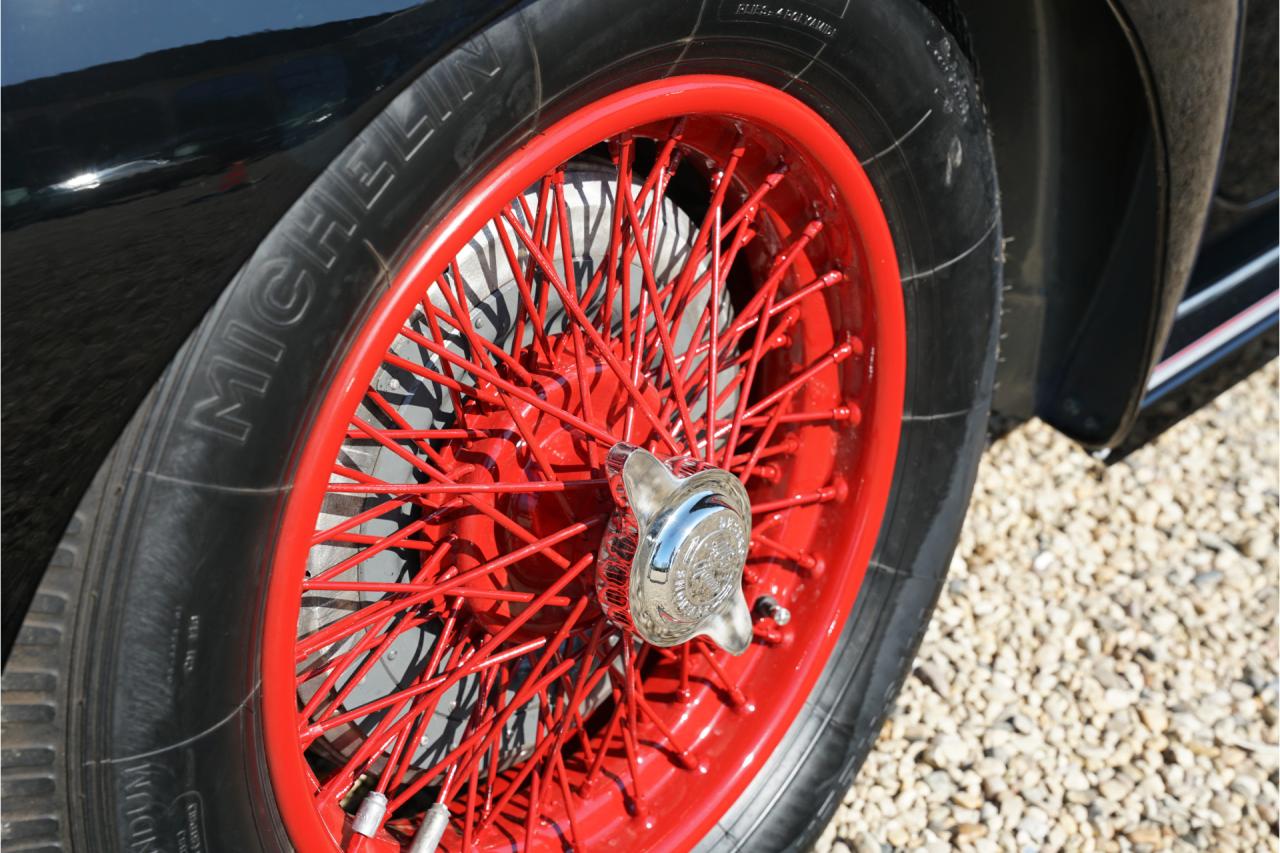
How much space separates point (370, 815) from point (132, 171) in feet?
2.63

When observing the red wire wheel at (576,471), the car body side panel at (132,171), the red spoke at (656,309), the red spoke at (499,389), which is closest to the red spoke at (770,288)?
the red wire wheel at (576,471)

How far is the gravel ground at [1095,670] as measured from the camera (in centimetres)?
211

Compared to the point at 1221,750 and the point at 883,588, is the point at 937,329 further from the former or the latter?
the point at 1221,750

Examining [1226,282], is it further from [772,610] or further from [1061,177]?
[772,610]

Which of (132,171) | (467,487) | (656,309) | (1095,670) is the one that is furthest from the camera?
(1095,670)

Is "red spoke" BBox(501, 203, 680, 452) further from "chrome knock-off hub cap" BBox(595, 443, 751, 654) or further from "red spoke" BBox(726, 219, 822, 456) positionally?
"red spoke" BBox(726, 219, 822, 456)

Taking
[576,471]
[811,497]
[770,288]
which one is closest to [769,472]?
[811,497]

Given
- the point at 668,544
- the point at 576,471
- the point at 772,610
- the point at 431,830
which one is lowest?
the point at 772,610

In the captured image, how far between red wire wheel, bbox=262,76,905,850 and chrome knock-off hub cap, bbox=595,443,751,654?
0.21 feet

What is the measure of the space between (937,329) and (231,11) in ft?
3.70

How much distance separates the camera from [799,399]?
186cm

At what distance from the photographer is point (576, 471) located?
60.2 inches

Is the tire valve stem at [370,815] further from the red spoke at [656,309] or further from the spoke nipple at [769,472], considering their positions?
the spoke nipple at [769,472]

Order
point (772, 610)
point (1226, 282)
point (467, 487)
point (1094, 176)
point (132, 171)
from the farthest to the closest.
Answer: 1. point (1226, 282)
2. point (1094, 176)
3. point (772, 610)
4. point (467, 487)
5. point (132, 171)
